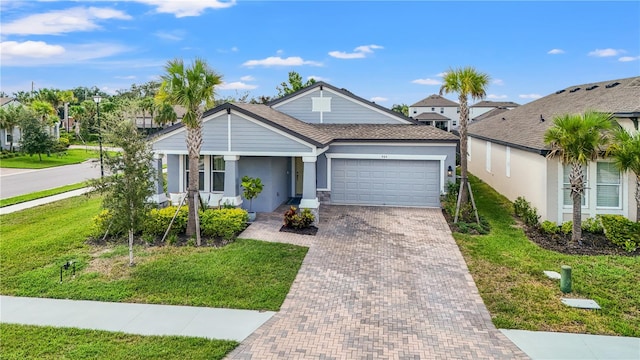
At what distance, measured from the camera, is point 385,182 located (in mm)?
17891

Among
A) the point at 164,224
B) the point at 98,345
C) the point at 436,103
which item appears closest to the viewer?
the point at 98,345

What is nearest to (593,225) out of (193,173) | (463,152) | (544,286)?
(463,152)

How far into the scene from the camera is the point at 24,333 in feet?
23.5

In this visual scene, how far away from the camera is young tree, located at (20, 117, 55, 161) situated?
1468 inches

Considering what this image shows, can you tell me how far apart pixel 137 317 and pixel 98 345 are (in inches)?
44.2

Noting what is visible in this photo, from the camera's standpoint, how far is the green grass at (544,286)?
300 inches

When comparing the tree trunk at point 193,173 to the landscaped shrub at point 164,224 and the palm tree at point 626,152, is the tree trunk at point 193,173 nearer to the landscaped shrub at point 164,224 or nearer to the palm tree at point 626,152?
the landscaped shrub at point 164,224

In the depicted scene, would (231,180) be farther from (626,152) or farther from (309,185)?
(626,152)

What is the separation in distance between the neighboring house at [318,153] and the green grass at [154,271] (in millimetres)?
3674

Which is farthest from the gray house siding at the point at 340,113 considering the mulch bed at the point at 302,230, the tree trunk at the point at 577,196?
the tree trunk at the point at 577,196

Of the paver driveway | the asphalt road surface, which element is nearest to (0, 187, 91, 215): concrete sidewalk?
the asphalt road surface

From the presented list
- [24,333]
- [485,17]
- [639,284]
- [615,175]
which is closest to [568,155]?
[615,175]

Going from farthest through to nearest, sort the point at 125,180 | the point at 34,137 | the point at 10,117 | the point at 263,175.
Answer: the point at 10,117 → the point at 34,137 → the point at 263,175 → the point at 125,180

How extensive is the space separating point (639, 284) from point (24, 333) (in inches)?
501
